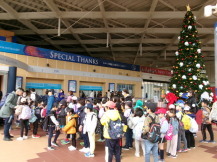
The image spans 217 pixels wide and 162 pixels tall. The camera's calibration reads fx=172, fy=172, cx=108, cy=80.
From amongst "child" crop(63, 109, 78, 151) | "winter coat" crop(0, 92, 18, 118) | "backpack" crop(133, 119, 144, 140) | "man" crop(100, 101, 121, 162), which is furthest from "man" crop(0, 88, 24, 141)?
"backpack" crop(133, 119, 144, 140)

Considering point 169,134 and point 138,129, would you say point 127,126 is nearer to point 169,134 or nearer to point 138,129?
point 138,129

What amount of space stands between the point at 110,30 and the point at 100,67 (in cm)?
391

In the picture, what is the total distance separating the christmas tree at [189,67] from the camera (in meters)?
9.09

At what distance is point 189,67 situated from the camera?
922 cm

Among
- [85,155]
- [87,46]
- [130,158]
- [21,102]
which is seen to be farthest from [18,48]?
[87,46]

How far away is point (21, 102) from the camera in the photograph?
5832mm

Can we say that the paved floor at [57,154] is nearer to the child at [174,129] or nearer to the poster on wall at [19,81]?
the child at [174,129]

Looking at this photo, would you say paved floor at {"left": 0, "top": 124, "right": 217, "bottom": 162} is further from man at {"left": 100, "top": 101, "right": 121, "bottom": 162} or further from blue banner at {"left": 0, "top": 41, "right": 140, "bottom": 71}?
blue banner at {"left": 0, "top": 41, "right": 140, "bottom": 71}

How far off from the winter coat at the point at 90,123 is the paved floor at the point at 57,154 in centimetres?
69

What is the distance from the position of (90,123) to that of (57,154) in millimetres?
1228

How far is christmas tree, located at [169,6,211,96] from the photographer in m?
9.09

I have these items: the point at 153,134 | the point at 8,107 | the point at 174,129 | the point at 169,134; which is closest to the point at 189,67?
the point at 174,129

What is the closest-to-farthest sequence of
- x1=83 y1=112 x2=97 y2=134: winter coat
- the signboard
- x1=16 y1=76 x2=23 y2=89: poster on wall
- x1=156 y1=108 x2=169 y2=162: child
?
x1=156 y1=108 x2=169 y2=162: child → x1=83 y1=112 x2=97 y2=134: winter coat → x1=16 y1=76 x2=23 y2=89: poster on wall → the signboard

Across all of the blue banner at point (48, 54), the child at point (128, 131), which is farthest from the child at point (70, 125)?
the blue banner at point (48, 54)
